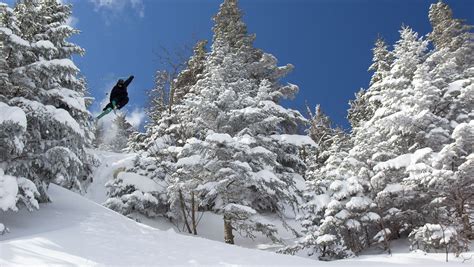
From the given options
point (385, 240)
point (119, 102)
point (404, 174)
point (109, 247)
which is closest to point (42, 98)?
point (119, 102)

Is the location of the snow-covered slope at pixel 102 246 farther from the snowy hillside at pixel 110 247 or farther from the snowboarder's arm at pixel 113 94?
the snowboarder's arm at pixel 113 94

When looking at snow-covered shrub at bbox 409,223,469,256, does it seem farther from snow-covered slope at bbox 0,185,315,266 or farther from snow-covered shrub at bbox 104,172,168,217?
snow-covered shrub at bbox 104,172,168,217

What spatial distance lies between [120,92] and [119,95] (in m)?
0.11

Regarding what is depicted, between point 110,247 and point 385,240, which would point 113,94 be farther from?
point 385,240

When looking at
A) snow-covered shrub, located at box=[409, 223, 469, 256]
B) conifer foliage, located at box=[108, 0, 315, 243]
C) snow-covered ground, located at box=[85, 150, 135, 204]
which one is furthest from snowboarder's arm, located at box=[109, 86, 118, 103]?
snow-covered shrub, located at box=[409, 223, 469, 256]

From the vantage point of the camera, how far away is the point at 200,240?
395 inches

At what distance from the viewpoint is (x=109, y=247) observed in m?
8.81

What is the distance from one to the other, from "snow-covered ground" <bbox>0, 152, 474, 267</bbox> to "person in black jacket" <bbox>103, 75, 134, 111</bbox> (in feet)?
11.9

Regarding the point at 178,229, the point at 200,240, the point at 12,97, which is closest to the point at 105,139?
the point at 178,229

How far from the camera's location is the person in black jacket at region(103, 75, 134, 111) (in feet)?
45.1

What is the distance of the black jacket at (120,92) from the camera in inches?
542

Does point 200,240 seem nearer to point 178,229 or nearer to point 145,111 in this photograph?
point 178,229

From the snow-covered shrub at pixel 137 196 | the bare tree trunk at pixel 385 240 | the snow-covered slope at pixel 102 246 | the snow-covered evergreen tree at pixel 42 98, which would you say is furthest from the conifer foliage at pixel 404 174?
the snow-covered evergreen tree at pixel 42 98

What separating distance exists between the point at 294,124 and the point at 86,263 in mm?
12182
